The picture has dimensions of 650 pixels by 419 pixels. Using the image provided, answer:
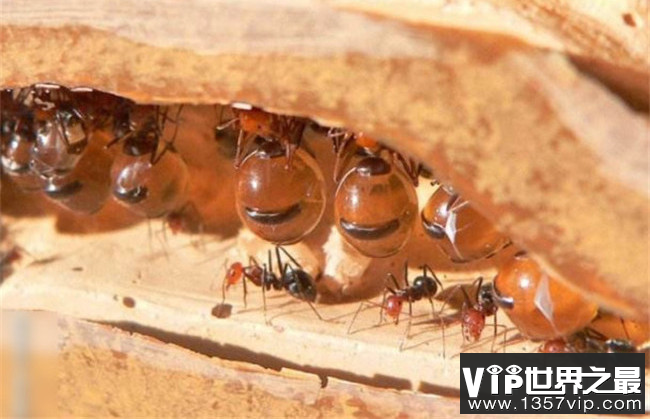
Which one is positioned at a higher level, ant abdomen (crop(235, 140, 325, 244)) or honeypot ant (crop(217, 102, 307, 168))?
honeypot ant (crop(217, 102, 307, 168))

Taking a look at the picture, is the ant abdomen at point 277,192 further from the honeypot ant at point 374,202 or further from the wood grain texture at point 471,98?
the wood grain texture at point 471,98

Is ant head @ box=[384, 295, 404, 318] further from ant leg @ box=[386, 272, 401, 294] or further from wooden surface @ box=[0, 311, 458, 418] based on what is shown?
wooden surface @ box=[0, 311, 458, 418]

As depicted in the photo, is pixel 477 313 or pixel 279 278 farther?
pixel 279 278

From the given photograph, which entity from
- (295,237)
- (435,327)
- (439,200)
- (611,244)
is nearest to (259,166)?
(295,237)

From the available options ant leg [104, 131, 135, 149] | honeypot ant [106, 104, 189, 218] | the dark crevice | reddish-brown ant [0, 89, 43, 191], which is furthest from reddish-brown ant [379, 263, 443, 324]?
reddish-brown ant [0, 89, 43, 191]

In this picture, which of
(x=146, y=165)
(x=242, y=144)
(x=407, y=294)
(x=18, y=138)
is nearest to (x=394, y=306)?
(x=407, y=294)

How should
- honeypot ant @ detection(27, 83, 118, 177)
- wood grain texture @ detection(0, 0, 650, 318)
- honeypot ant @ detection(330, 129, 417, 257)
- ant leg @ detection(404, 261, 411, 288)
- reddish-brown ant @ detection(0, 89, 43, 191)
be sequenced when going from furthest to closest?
reddish-brown ant @ detection(0, 89, 43, 191), honeypot ant @ detection(27, 83, 118, 177), ant leg @ detection(404, 261, 411, 288), honeypot ant @ detection(330, 129, 417, 257), wood grain texture @ detection(0, 0, 650, 318)

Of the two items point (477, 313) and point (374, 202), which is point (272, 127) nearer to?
point (374, 202)

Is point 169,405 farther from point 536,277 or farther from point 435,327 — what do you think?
point 536,277

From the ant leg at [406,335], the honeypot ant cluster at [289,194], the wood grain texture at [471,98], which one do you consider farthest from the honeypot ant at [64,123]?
the ant leg at [406,335]
